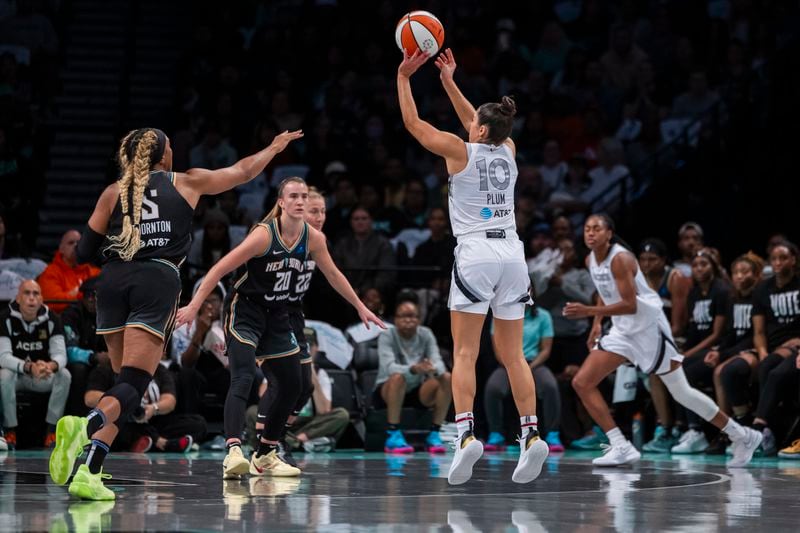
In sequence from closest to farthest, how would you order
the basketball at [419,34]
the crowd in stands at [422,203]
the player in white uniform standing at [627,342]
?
1. the basketball at [419,34]
2. the player in white uniform standing at [627,342]
3. the crowd in stands at [422,203]

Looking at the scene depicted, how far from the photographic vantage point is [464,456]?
6.82 m

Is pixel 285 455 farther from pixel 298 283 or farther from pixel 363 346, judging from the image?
pixel 363 346

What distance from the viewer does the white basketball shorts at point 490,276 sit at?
7.09 meters

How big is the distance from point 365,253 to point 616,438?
431 centimetres

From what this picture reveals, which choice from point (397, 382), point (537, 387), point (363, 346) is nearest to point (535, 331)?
point (537, 387)

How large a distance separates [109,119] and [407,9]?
4.49m

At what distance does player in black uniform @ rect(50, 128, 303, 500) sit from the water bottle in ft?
20.9

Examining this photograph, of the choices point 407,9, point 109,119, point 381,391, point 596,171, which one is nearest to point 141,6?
point 109,119

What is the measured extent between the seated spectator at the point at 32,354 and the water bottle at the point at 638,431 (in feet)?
17.5

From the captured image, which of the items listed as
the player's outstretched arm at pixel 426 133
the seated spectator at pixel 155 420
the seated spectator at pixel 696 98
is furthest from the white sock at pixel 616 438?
the seated spectator at pixel 696 98

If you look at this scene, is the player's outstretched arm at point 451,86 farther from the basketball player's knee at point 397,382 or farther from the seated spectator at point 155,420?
the basketball player's knee at point 397,382

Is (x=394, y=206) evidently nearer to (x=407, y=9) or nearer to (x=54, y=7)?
(x=407, y=9)

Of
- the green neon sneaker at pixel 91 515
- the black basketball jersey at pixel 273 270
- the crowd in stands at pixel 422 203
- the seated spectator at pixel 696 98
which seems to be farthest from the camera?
the seated spectator at pixel 696 98

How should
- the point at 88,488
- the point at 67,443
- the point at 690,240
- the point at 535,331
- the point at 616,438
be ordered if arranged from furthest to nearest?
1. the point at 690,240
2. the point at 535,331
3. the point at 616,438
4. the point at 67,443
5. the point at 88,488
